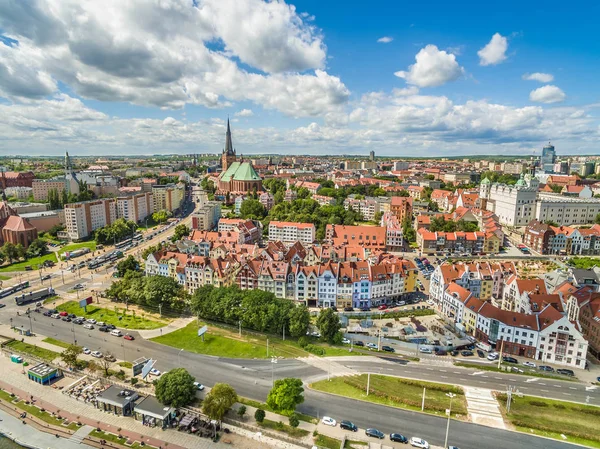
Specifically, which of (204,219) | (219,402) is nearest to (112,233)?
(204,219)

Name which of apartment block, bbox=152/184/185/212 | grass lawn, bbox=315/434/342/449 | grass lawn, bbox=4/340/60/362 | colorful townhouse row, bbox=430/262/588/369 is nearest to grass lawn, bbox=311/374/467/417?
grass lawn, bbox=315/434/342/449

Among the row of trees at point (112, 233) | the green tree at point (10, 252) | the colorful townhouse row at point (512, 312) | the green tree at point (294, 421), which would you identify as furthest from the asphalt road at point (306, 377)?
the row of trees at point (112, 233)

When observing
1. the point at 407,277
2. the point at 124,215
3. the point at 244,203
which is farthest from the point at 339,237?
the point at 124,215

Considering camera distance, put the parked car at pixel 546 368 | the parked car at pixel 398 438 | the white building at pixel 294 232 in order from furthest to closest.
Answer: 1. the white building at pixel 294 232
2. the parked car at pixel 546 368
3. the parked car at pixel 398 438

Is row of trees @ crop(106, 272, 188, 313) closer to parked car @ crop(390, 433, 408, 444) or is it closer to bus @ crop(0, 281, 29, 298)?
bus @ crop(0, 281, 29, 298)

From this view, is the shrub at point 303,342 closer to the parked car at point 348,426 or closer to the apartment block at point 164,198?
the parked car at point 348,426

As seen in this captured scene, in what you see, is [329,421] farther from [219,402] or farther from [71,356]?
[71,356]
